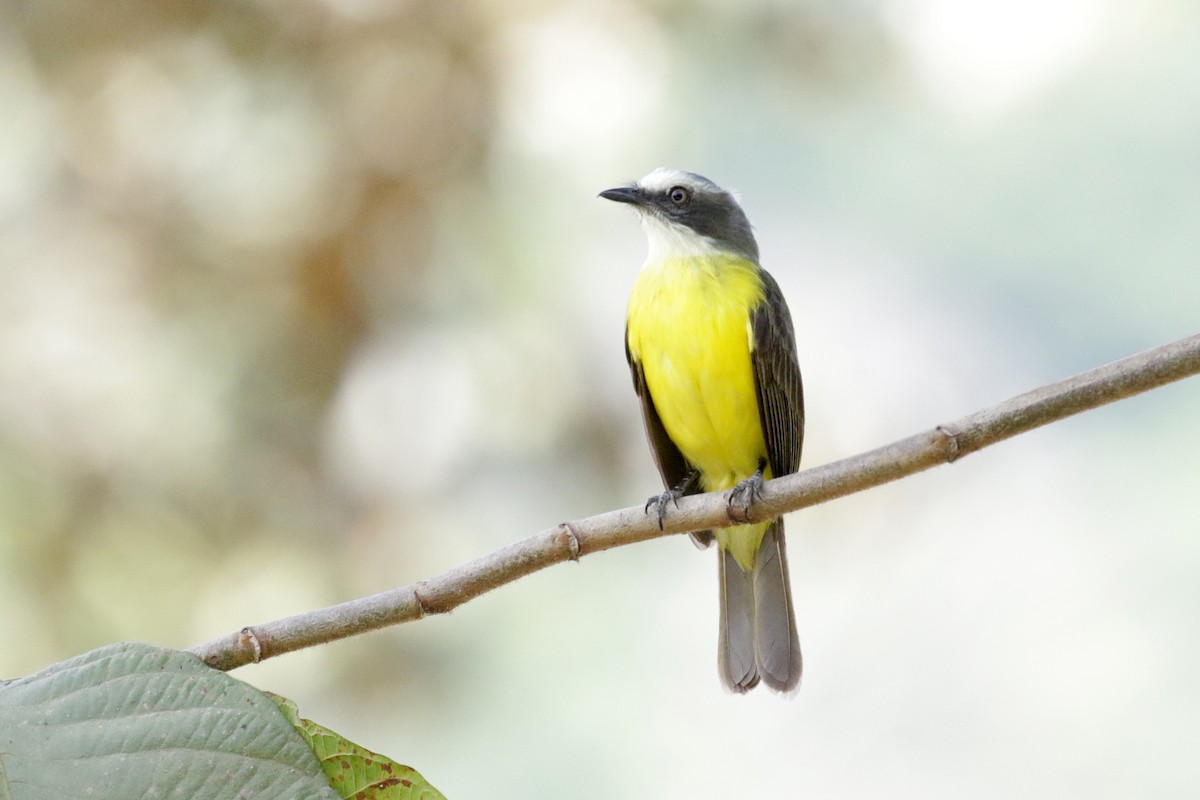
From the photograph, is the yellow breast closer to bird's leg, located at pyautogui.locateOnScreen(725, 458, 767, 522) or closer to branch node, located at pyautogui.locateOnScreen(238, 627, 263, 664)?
bird's leg, located at pyautogui.locateOnScreen(725, 458, 767, 522)

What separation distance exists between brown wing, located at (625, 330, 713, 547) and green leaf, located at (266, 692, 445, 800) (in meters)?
1.63

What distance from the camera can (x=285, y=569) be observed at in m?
3.23

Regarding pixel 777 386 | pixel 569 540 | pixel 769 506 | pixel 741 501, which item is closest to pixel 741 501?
pixel 741 501

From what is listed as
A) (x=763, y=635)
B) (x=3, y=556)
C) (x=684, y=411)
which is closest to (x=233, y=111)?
(x=3, y=556)

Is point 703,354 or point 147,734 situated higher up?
point 703,354

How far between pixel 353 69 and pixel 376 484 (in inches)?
43.5

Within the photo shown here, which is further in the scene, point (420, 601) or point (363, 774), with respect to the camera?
point (420, 601)

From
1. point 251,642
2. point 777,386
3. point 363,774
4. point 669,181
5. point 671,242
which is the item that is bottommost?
point 363,774

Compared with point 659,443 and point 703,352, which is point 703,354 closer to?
point 703,352

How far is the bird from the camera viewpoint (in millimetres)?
2598

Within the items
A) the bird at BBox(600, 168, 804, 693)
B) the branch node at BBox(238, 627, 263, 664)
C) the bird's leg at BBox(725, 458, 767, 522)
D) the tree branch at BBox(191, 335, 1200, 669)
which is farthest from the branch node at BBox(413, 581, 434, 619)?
the bird at BBox(600, 168, 804, 693)

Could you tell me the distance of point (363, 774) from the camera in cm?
111

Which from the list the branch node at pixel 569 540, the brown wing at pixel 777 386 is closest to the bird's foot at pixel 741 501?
the branch node at pixel 569 540

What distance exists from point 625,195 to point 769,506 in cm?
145
